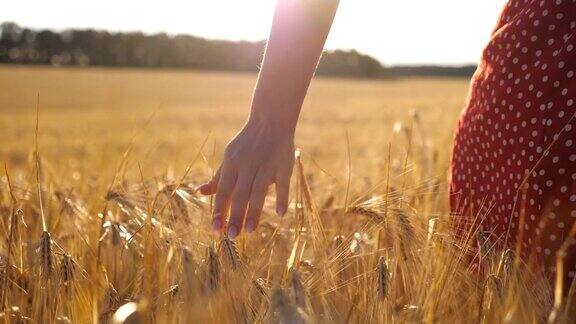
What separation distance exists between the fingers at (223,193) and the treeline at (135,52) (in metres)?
44.3

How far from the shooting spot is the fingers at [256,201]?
3.94ft

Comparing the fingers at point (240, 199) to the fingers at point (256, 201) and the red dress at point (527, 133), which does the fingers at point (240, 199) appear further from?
the red dress at point (527, 133)

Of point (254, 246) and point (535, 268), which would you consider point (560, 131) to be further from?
point (254, 246)

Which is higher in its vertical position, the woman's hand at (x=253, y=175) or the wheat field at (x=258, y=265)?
the woman's hand at (x=253, y=175)

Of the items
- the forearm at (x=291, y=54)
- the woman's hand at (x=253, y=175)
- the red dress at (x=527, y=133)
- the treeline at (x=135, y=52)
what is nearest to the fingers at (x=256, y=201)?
the woman's hand at (x=253, y=175)

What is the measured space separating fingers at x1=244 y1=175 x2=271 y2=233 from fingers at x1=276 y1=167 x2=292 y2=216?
21 mm

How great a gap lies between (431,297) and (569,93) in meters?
0.46

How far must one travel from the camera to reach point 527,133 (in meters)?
1.28

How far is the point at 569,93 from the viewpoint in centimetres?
122

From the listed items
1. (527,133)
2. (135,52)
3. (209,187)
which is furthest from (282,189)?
(135,52)

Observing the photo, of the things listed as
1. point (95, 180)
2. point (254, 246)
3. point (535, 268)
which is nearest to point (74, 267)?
point (254, 246)

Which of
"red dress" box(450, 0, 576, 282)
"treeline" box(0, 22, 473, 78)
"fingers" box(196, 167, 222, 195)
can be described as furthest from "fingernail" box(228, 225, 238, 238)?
"treeline" box(0, 22, 473, 78)

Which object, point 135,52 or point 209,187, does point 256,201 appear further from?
point 135,52

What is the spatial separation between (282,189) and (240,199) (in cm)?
8
